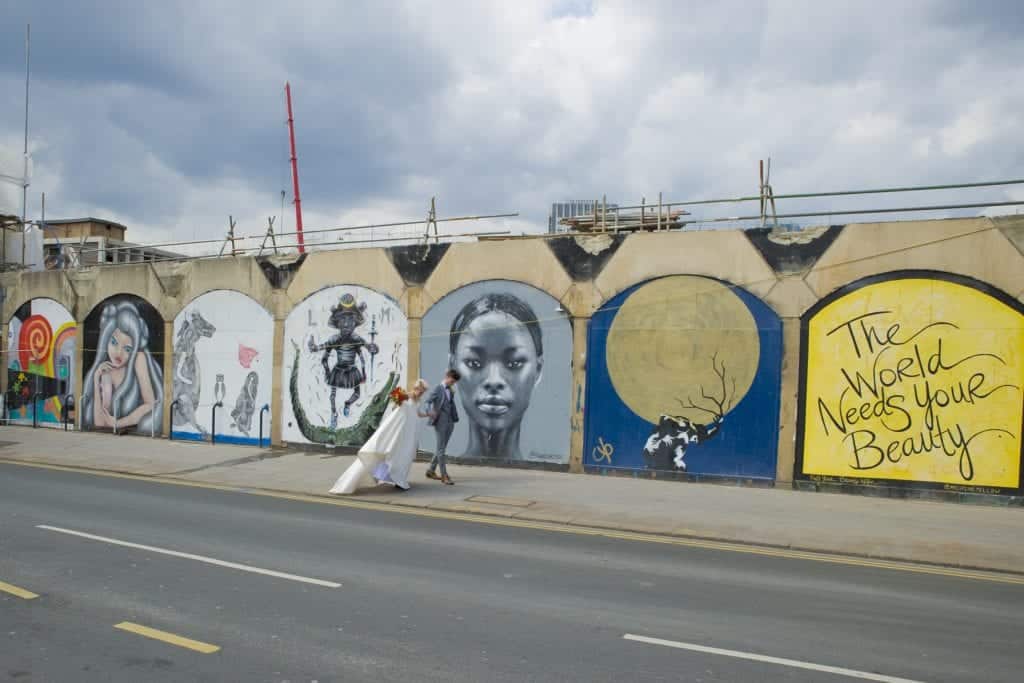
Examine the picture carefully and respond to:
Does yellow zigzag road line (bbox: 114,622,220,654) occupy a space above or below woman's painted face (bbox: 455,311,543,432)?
below

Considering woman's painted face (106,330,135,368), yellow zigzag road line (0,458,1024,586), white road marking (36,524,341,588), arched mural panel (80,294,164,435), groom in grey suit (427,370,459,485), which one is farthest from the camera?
woman's painted face (106,330,135,368)

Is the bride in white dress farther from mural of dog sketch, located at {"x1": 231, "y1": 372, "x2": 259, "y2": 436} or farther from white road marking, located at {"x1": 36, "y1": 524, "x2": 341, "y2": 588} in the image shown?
mural of dog sketch, located at {"x1": 231, "y1": 372, "x2": 259, "y2": 436}

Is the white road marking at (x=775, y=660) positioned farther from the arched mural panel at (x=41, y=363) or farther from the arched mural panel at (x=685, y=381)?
the arched mural panel at (x=41, y=363)

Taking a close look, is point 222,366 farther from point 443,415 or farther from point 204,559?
point 204,559

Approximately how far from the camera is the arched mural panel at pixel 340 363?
53.3 feet

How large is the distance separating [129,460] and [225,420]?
10.8 ft

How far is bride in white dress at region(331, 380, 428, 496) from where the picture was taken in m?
11.5

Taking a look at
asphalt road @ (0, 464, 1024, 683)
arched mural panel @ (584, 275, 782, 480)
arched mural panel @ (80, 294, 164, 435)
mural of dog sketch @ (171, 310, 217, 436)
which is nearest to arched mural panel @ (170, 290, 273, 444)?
mural of dog sketch @ (171, 310, 217, 436)

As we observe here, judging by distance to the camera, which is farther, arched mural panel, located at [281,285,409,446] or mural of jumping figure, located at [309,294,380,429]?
mural of jumping figure, located at [309,294,380,429]

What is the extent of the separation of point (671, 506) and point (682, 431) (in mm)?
2760

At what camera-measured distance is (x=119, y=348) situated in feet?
65.9

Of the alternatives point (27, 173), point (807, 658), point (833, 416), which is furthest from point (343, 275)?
point (27, 173)

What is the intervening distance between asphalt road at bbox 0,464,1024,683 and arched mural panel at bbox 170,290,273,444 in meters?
8.87

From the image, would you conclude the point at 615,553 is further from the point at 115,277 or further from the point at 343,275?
the point at 115,277
